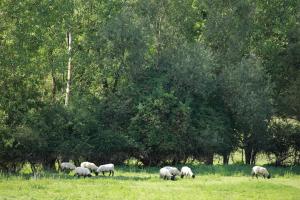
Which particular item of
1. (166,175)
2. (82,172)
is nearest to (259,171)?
(166,175)

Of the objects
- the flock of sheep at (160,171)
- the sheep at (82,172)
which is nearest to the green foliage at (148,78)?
the flock of sheep at (160,171)

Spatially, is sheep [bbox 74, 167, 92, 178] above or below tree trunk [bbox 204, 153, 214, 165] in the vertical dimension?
below

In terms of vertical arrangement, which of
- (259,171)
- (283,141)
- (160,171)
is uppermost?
(283,141)

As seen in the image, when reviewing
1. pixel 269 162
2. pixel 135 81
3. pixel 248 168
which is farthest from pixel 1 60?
pixel 269 162

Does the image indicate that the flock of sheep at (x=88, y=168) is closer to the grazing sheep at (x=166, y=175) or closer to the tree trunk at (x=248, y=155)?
the grazing sheep at (x=166, y=175)

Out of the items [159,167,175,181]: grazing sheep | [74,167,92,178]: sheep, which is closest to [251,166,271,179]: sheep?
[159,167,175,181]: grazing sheep

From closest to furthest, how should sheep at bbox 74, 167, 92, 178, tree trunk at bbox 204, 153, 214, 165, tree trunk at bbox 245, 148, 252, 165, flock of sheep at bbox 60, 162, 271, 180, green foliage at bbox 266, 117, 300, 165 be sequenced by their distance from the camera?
sheep at bbox 74, 167, 92, 178
flock of sheep at bbox 60, 162, 271, 180
tree trunk at bbox 204, 153, 214, 165
green foliage at bbox 266, 117, 300, 165
tree trunk at bbox 245, 148, 252, 165

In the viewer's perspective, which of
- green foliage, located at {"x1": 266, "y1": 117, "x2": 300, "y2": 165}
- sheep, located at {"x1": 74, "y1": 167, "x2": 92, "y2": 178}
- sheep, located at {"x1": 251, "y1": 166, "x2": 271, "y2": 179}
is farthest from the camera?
green foliage, located at {"x1": 266, "y1": 117, "x2": 300, "y2": 165}

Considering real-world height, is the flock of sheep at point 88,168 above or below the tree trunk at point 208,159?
below

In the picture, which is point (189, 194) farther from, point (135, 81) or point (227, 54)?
point (227, 54)

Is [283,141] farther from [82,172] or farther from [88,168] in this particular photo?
[82,172]

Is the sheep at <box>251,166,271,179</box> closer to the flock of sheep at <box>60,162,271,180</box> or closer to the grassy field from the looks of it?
the flock of sheep at <box>60,162,271,180</box>

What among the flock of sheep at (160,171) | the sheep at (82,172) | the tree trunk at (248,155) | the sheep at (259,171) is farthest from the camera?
the tree trunk at (248,155)

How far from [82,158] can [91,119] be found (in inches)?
142
